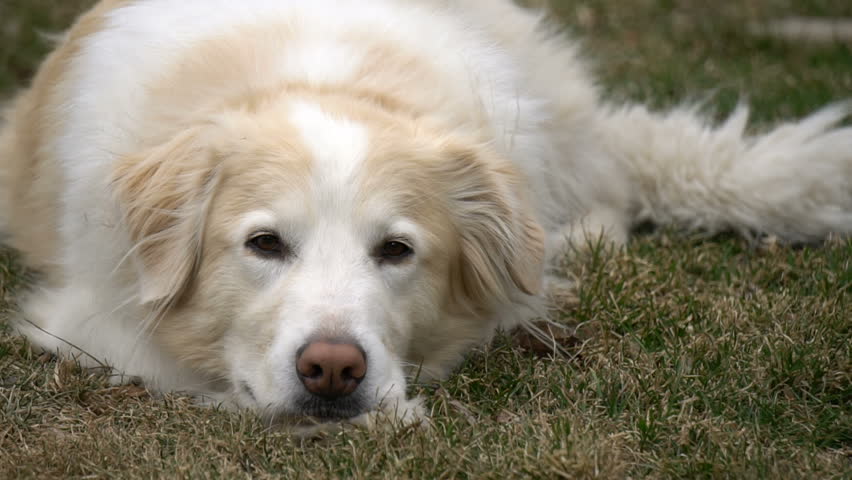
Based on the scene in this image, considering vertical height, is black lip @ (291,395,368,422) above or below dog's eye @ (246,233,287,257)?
below

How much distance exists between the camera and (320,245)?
9.60 ft

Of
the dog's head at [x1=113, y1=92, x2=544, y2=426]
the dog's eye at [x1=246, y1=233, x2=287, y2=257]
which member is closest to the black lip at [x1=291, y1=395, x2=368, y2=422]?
the dog's head at [x1=113, y1=92, x2=544, y2=426]

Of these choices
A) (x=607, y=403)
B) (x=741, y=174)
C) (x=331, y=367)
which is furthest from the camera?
(x=741, y=174)

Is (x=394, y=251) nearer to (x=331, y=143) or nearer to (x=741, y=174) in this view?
(x=331, y=143)

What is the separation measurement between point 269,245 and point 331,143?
330 millimetres

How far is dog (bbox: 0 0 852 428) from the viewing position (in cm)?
293

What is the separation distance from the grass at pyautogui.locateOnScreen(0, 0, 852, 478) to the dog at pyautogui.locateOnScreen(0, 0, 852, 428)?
14 cm

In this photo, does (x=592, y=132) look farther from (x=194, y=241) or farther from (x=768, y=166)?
(x=194, y=241)

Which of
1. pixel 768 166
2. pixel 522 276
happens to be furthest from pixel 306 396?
pixel 768 166

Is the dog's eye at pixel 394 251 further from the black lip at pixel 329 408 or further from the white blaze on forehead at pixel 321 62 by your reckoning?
the white blaze on forehead at pixel 321 62

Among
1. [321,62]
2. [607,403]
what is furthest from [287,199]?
[607,403]

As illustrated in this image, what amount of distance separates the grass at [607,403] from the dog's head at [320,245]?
0.53 ft

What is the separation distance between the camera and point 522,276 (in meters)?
3.35

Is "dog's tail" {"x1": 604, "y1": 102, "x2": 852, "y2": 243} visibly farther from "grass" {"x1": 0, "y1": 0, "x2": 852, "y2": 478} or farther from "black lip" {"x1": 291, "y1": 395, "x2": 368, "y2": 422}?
"black lip" {"x1": 291, "y1": 395, "x2": 368, "y2": 422}
